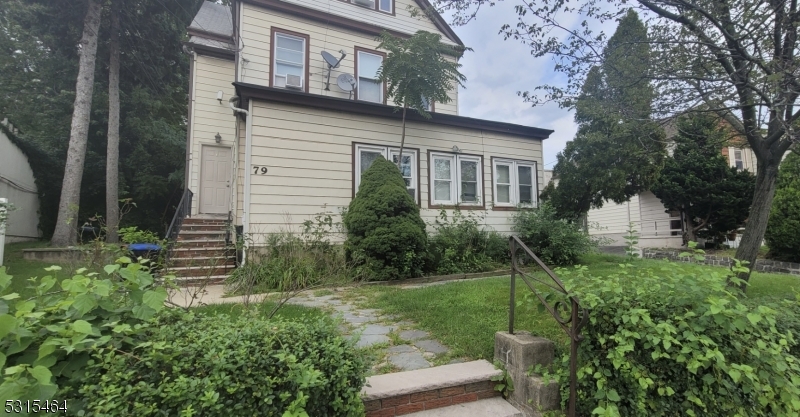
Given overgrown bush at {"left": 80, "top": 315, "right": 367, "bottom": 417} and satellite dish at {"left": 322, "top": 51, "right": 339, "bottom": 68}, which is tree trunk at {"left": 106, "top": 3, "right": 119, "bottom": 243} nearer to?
satellite dish at {"left": 322, "top": 51, "right": 339, "bottom": 68}

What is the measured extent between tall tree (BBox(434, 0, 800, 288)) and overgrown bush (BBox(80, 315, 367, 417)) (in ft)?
17.2

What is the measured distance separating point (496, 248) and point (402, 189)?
3079 mm

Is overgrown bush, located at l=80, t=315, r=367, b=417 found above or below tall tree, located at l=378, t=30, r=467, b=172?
below

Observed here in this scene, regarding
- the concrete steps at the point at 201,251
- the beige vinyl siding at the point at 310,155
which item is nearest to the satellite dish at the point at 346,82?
the beige vinyl siding at the point at 310,155

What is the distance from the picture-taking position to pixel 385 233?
280 inches

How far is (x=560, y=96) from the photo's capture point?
625 centimetres

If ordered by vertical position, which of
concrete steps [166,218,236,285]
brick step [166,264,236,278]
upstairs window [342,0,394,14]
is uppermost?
upstairs window [342,0,394,14]

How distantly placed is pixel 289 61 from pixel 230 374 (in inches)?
377

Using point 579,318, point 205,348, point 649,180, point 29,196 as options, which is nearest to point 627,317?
point 579,318

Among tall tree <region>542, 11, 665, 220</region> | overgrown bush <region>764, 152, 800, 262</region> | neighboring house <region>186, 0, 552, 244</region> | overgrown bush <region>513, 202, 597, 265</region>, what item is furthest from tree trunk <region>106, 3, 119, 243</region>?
overgrown bush <region>764, 152, 800, 262</region>

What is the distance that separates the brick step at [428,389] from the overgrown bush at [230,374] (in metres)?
0.32

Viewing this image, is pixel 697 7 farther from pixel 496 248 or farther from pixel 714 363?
pixel 496 248

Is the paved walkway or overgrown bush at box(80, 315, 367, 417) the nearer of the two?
overgrown bush at box(80, 315, 367, 417)

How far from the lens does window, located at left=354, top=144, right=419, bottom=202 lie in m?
8.66
